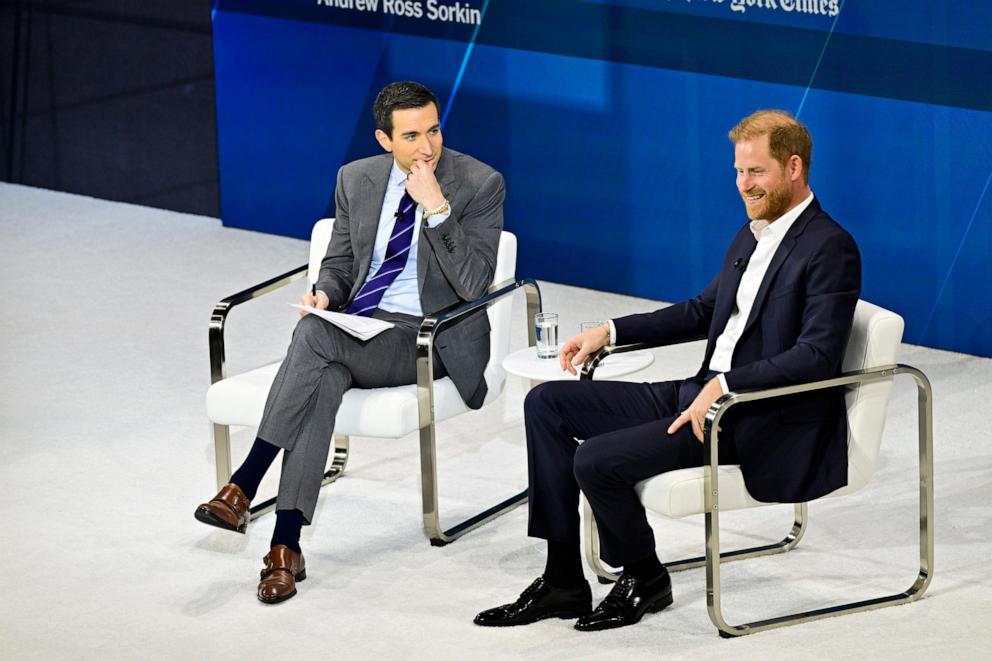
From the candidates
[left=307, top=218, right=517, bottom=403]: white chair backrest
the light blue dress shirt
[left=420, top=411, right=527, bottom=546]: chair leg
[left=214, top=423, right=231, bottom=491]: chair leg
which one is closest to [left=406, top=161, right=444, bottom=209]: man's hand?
the light blue dress shirt

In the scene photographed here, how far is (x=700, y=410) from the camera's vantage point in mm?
3742

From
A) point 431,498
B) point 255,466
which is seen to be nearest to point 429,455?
point 431,498

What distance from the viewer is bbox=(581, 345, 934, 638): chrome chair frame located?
3.68 meters

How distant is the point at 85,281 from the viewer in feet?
26.1

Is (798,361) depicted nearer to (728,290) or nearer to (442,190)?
(728,290)

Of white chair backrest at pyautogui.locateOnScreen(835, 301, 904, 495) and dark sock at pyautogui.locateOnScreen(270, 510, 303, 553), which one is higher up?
white chair backrest at pyautogui.locateOnScreen(835, 301, 904, 495)

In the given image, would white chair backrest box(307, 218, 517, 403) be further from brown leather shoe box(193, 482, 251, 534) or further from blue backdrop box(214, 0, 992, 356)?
blue backdrop box(214, 0, 992, 356)

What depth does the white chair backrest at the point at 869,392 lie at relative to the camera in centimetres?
383

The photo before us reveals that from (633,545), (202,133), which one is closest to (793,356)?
(633,545)

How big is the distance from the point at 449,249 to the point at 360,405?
52 cm

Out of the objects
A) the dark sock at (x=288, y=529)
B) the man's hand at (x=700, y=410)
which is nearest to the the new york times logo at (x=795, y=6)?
the man's hand at (x=700, y=410)

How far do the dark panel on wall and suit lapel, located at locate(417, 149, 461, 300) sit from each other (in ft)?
14.8

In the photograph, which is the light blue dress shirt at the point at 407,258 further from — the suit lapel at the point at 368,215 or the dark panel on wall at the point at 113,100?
the dark panel on wall at the point at 113,100

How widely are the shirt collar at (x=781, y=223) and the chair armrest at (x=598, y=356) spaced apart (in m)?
0.49
